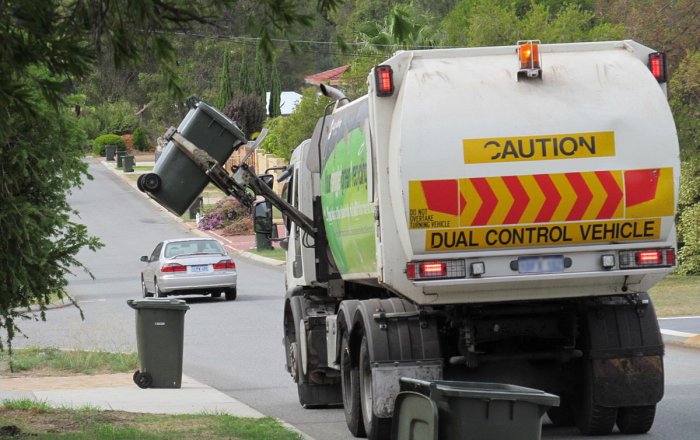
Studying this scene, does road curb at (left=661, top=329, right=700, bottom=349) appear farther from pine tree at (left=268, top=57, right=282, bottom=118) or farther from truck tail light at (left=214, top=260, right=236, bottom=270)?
pine tree at (left=268, top=57, right=282, bottom=118)

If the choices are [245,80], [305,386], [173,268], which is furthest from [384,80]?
[245,80]

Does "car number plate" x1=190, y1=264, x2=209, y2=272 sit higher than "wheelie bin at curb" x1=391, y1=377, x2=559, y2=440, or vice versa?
"car number plate" x1=190, y1=264, x2=209, y2=272

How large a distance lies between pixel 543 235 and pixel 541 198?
30 cm

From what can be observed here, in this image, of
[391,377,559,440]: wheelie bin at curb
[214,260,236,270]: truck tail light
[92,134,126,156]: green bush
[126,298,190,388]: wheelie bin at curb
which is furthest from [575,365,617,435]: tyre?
[92,134,126,156]: green bush

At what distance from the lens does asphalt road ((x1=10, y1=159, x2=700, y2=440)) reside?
13.4 m

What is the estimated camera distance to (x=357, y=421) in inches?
467

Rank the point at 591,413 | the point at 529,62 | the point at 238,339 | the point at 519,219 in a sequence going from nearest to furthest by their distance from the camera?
the point at 519,219 < the point at 529,62 < the point at 591,413 < the point at 238,339

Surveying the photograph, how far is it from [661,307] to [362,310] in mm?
14191

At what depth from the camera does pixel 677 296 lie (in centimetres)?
2617

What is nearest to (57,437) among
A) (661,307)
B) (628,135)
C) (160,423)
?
(160,423)

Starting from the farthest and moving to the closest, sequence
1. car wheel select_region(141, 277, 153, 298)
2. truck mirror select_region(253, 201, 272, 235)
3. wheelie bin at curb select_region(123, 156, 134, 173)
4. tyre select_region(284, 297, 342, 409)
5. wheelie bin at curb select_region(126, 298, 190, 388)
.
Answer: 1. wheelie bin at curb select_region(123, 156, 134, 173)
2. car wheel select_region(141, 277, 153, 298)
3. wheelie bin at curb select_region(126, 298, 190, 388)
4. truck mirror select_region(253, 201, 272, 235)
5. tyre select_region(284, 297, 342, 409)

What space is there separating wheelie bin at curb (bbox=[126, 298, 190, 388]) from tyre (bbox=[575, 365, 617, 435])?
213 inches

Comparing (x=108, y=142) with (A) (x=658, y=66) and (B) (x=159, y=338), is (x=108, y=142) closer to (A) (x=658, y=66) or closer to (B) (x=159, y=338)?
(B) (x=159, y=338)

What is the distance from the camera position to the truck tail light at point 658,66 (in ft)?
35.1
